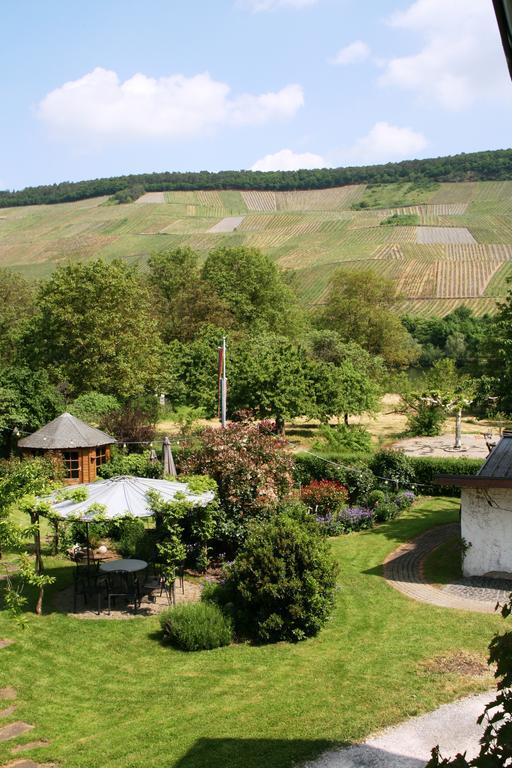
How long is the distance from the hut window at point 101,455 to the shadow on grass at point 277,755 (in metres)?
19.5

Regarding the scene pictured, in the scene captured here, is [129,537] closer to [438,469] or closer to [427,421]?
[438,469]

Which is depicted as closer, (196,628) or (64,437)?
(196,628)

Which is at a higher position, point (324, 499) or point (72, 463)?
point (72, 463)

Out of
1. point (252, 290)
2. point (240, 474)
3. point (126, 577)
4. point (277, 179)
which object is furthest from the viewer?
point (277, 179)

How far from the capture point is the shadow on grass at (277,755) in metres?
8.27

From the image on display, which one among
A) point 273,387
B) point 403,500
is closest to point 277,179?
point 273,387

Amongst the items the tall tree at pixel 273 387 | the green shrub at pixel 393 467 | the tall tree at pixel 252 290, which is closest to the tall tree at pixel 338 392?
the tall tree at pixel 273 387

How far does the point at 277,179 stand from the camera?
14238 centimetres

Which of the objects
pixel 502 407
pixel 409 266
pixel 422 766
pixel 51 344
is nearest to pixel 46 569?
pixel 422 766

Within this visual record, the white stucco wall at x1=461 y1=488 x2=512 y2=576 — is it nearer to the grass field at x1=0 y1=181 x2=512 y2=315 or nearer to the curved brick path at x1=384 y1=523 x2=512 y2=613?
the curved brick path at x1=384 y1=523 x2=512 y2=613

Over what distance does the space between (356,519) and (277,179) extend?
128594 millimetres

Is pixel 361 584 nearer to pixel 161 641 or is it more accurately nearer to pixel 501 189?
pixel 161 641

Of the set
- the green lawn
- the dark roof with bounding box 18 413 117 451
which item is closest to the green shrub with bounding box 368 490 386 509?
the green lawn

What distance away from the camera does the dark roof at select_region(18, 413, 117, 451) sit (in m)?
26.2
